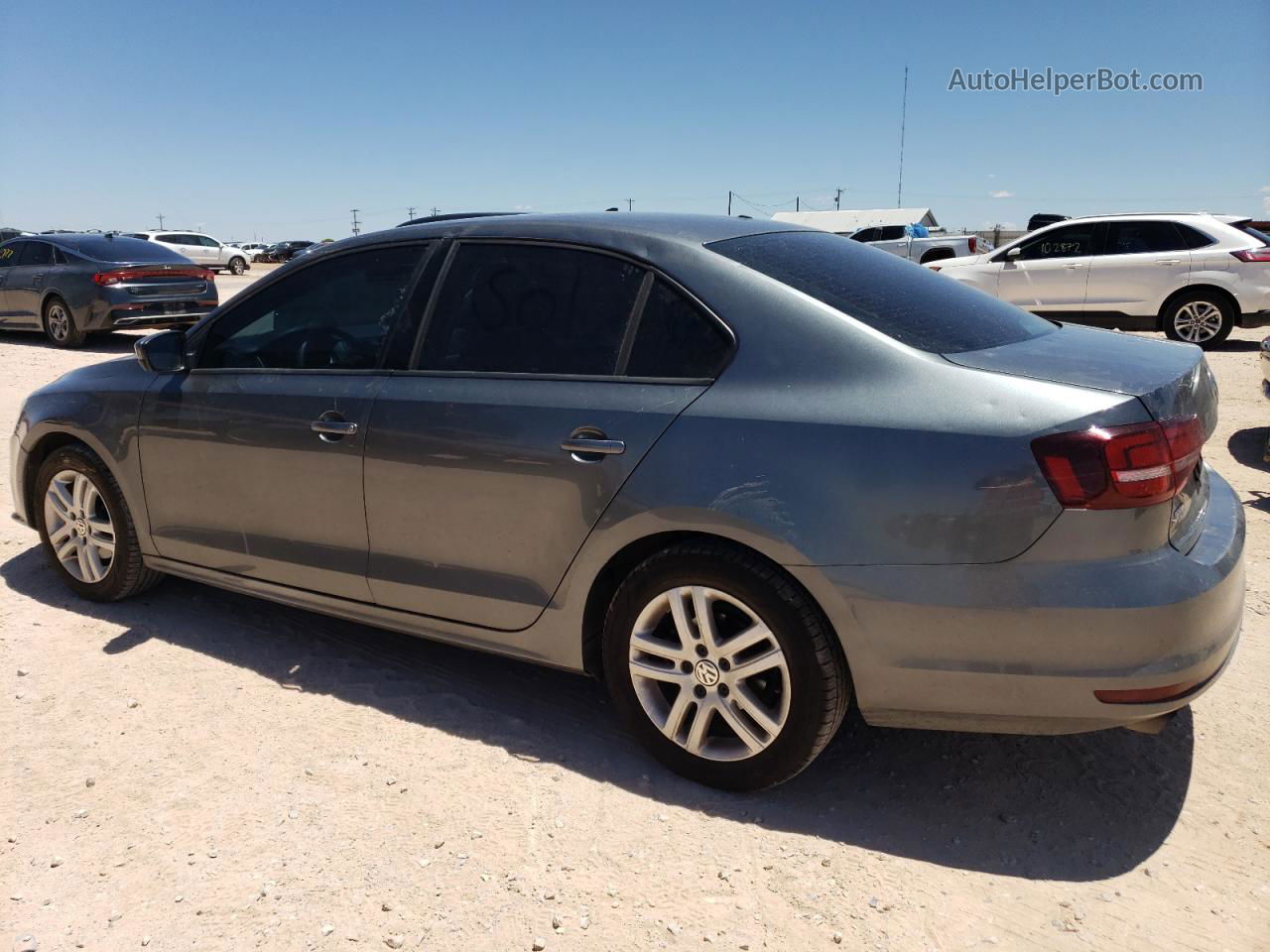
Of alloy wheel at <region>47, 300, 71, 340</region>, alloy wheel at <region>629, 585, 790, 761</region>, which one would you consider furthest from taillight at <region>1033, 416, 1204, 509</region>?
alloy wheel at <region>47, 300, 71, 340</region>

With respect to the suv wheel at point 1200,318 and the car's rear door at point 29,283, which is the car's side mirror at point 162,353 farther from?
the suv wheel at point 1200,318

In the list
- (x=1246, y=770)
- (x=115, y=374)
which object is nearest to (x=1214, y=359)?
(x=1246, y=770)

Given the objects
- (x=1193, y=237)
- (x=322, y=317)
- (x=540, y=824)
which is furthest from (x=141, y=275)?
(x=1193, y=237)

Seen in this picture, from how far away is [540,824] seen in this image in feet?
9.39

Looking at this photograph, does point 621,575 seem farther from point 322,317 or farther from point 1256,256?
point 1256,256

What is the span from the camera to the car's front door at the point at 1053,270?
13.1 metres

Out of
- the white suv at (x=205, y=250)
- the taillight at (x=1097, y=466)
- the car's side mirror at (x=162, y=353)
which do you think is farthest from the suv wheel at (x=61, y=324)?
the white suv at (x=205, y=250)

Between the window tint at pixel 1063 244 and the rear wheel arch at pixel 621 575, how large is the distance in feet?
39.7

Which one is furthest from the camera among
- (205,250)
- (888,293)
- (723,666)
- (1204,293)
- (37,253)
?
(205,250)

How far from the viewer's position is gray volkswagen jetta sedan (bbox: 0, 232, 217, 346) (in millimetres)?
13250

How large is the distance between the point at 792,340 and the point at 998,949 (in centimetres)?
159

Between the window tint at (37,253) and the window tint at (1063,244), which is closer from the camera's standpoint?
the window tint at (1063,244)

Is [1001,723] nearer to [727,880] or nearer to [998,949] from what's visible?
[998,949]

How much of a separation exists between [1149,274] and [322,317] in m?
11.9
